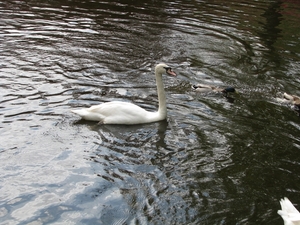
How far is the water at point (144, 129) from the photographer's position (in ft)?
19.2

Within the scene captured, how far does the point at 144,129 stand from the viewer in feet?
27.4

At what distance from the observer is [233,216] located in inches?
223

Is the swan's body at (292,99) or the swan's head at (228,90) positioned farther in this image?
the swan's head at (228,90)

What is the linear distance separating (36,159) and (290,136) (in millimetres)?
4578

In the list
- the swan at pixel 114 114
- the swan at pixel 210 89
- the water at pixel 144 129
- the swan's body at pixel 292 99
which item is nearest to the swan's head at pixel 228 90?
the swan at pixel 210 89

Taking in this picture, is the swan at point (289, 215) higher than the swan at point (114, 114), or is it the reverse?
the swan at point (289, 215)

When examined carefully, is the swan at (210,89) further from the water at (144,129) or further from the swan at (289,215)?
the swan at (289,215)

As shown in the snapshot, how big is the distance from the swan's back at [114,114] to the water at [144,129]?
0.55 ft

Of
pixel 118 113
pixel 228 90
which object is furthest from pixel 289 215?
pixel 228 90

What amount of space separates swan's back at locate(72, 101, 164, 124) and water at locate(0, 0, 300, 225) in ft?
0.55

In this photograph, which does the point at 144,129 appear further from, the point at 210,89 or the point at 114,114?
the point at 210,89

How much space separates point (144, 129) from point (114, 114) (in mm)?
637

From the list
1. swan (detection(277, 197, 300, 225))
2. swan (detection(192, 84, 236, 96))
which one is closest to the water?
swan (detection(192, 84, 236, 96))

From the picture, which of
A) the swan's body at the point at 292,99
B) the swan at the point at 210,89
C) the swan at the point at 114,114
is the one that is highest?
the swan at the point at 114,114
